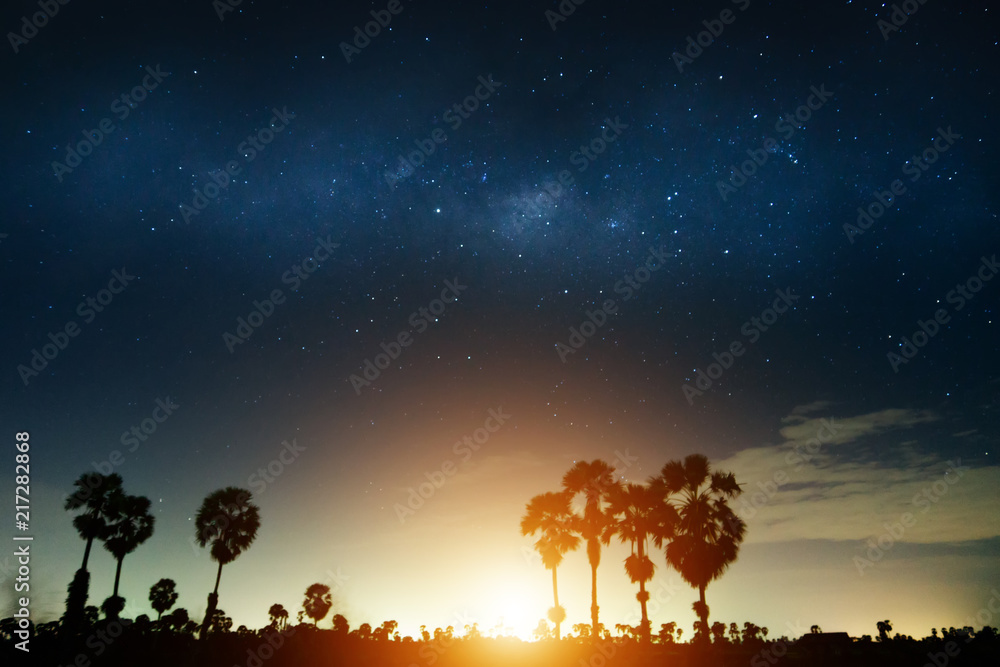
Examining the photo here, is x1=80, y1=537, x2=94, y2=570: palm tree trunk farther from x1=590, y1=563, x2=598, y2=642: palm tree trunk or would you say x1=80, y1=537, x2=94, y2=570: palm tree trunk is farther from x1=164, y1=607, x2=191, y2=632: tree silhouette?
x1=590, y1=563, x2=598, y2=642: palm tree trunk

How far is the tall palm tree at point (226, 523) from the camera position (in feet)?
141

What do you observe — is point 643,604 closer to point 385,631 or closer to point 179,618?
point 385,631

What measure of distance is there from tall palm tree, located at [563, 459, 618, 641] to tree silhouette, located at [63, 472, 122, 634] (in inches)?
1353

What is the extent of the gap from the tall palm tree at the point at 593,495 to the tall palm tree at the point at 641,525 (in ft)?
4.28

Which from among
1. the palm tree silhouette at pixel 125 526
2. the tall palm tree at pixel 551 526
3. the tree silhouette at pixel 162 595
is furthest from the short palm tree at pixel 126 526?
the tall palm tree at pixel 551 526

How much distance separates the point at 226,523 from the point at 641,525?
2983 centimetres

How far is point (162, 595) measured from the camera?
194 ft

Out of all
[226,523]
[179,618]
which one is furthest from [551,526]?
[179,618]

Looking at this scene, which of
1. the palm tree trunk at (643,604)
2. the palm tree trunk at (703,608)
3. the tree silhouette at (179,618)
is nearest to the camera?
the palm tree trunk at (703,608)

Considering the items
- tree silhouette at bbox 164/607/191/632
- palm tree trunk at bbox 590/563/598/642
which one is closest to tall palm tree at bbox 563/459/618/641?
palm tree trunk at bbox 590/563/598/642

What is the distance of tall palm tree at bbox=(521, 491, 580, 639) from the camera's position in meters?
46.0

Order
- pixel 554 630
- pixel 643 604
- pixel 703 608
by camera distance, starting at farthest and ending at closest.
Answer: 1. pixel 554 630
2. pixel 643 604
3. pixel 703 608

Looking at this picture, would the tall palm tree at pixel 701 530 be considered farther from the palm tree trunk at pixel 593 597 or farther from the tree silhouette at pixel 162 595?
the tree silhouette at pixel 162 595

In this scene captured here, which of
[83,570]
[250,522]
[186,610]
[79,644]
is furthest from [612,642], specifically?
[186,610]
